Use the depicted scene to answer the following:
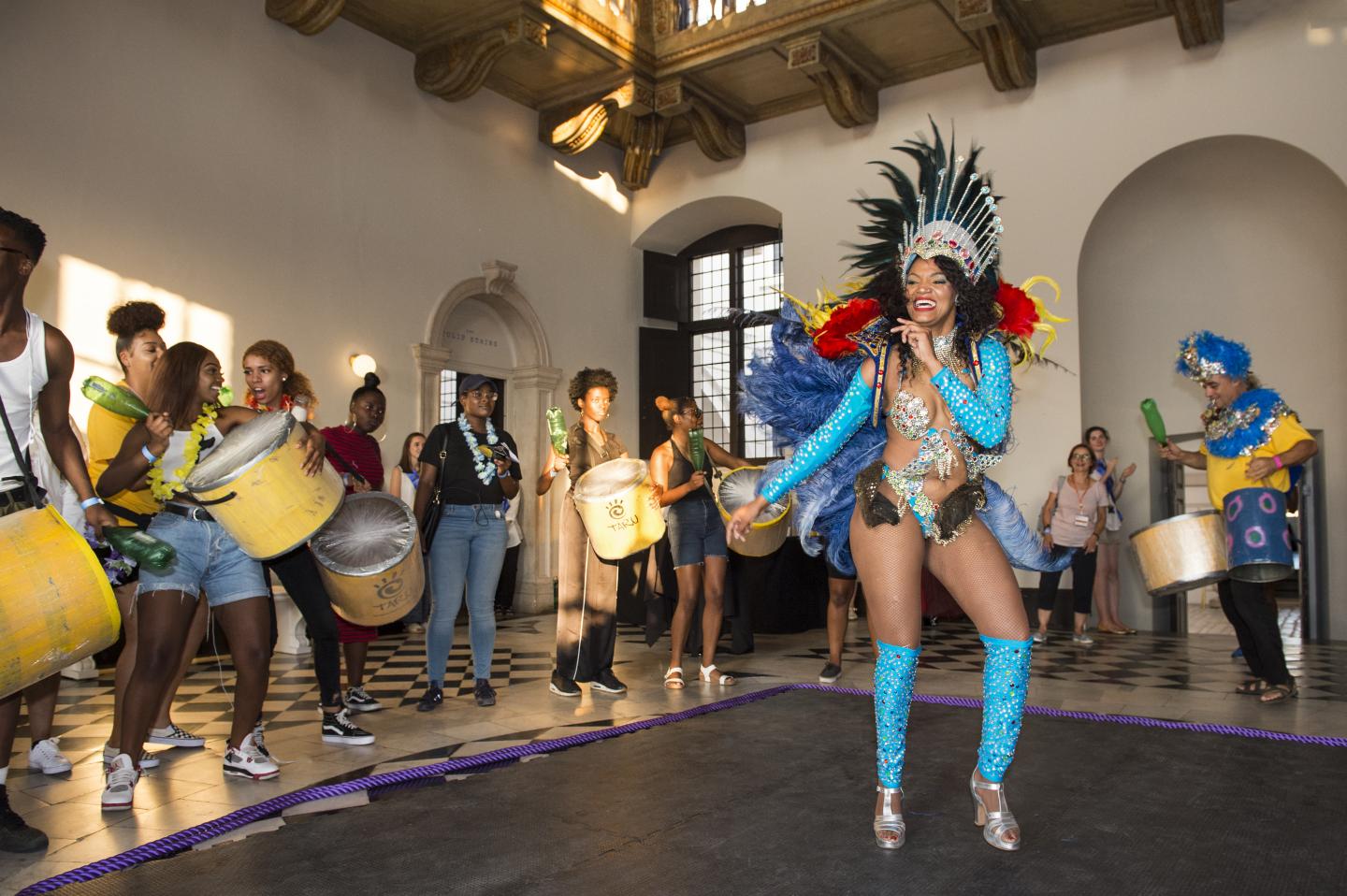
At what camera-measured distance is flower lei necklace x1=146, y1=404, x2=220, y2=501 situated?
2.97 m

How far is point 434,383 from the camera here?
29.3 ft

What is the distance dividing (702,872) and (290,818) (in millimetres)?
Result: 1216

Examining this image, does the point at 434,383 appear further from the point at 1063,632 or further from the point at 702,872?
the point at 702,872

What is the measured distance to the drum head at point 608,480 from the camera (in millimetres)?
4473

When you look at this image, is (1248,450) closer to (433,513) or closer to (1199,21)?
(433,513)

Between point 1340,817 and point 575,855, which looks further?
point 1340,817

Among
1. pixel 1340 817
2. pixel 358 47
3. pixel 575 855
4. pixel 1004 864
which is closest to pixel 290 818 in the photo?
pixel 575 855

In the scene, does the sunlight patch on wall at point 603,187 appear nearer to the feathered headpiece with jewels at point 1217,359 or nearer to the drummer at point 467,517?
the drummer at point 467,517

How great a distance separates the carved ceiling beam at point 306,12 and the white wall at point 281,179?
11 cm

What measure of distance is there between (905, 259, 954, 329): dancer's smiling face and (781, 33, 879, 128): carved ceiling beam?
22.4 ft

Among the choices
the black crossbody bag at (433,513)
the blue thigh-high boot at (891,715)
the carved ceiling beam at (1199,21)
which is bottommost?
the blue thigh-high boot at (891,715)

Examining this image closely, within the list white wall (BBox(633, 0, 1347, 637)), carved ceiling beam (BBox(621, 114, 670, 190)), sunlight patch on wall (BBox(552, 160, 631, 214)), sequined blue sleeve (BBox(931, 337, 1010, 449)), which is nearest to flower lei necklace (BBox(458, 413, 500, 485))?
sequined blue sleeve (BBox(931, 337, 1010, 449))

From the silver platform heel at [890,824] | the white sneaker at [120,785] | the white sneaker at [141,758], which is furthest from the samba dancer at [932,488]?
the white sneaker at [141,758]

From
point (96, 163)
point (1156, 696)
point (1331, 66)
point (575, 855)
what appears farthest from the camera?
point (1331, 66)
